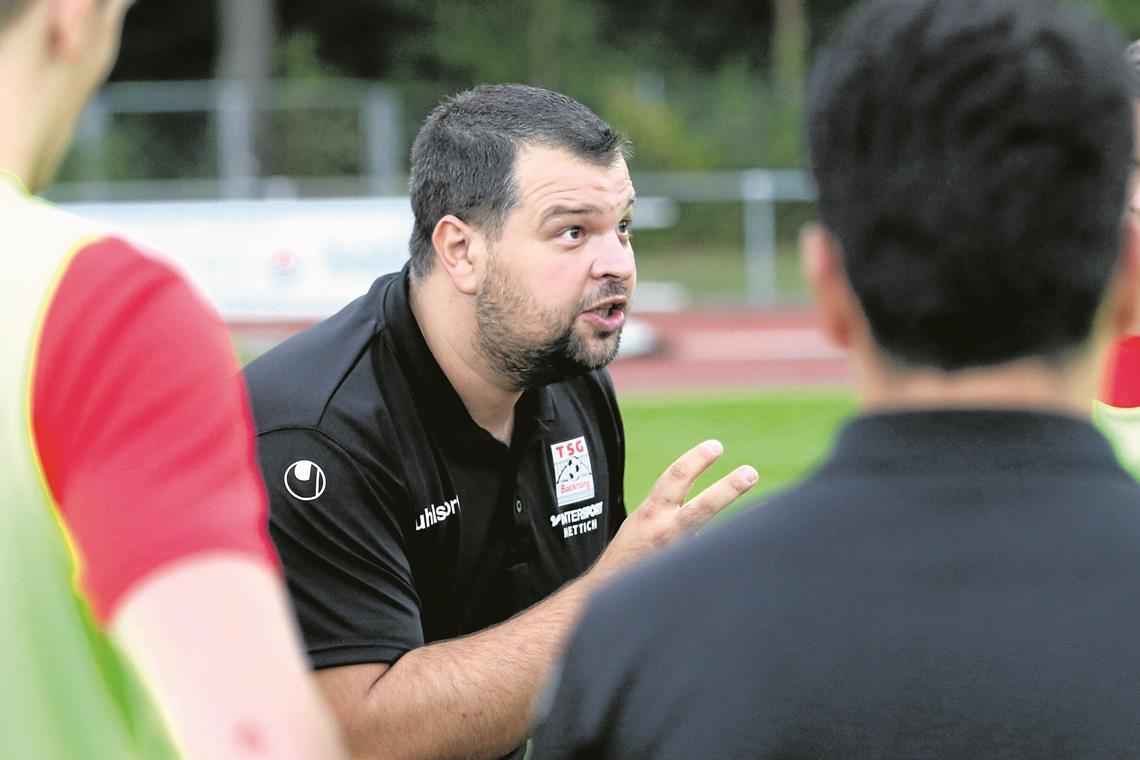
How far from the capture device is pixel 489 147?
3.24m

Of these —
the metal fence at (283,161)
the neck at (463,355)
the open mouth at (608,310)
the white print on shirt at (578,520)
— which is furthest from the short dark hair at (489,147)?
the metal fence at (283,161)

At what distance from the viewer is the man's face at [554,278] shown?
122 inches

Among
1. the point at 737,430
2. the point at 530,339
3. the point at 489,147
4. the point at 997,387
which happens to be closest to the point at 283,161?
the point at 737,430

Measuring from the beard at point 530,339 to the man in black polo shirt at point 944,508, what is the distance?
5.74 feet

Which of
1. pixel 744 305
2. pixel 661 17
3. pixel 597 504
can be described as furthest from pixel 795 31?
pixel 597 504

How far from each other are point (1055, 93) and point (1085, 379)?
0.24 m

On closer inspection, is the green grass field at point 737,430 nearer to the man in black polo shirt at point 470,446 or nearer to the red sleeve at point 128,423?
the man in black polo shirt at point 470,446

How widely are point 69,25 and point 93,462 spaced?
375mm

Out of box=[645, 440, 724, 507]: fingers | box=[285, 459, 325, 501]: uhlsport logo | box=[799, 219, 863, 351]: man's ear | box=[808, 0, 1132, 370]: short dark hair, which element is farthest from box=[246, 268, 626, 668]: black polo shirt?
box=[808, 0, 1132, 370]: short dark hair

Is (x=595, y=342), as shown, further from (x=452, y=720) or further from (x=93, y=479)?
(x=93, y=479)

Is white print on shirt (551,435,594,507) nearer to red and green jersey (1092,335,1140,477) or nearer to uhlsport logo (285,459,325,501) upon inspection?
uhlsport logo (285,459,325,501)

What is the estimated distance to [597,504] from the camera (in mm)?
3336

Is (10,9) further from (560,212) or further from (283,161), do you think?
(283,161)

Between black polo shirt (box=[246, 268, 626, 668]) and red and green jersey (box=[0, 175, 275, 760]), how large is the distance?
1.41 m
